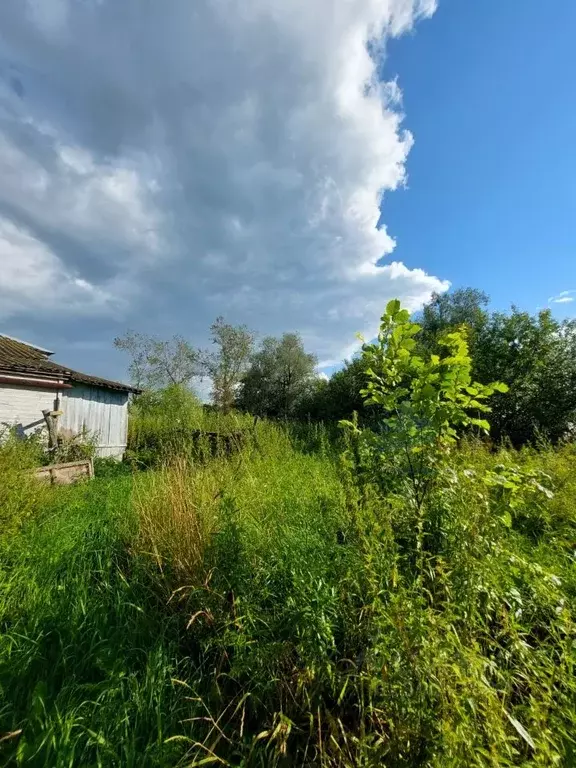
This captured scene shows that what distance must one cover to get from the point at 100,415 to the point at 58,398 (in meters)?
1.81

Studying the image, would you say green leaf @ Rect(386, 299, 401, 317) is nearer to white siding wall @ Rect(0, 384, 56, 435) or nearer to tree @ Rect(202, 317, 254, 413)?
white siding wall @ Rect(0, 384, 56, 435)

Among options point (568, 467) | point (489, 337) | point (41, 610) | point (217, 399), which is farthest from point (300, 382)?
point (41, 610)

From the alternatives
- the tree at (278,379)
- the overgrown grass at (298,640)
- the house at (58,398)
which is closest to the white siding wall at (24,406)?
the house at (58,398)

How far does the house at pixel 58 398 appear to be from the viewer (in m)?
9.10

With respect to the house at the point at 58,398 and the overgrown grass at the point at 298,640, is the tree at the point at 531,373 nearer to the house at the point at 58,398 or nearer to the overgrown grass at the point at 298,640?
the overgrown grass at the point at 298,640

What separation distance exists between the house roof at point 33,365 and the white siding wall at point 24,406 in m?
0.48

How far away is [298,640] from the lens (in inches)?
73.0

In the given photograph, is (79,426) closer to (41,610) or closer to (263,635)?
(41,610)

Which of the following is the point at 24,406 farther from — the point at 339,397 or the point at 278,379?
the point at 278,379

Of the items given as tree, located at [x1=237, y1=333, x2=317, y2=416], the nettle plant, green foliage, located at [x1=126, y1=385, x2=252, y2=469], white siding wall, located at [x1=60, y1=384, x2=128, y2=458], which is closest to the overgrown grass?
the nettle plant

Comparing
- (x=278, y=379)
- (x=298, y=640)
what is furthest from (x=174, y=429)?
(x=278, y=379)

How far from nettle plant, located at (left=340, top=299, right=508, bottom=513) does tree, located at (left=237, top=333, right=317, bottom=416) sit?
72.4 feet

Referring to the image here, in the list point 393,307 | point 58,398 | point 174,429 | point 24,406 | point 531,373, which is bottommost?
point 174,429

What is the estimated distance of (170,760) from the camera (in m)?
1.51
